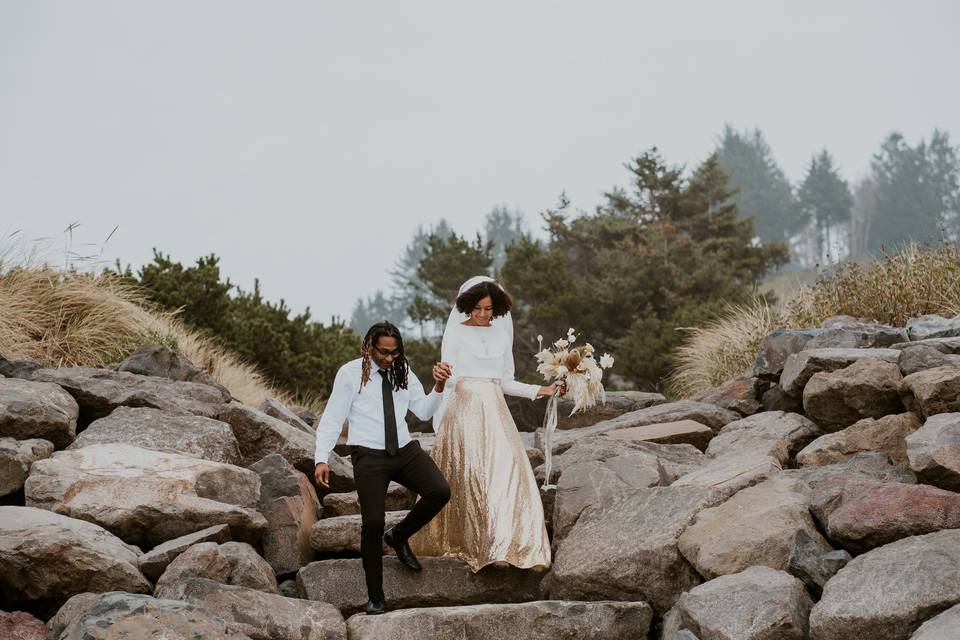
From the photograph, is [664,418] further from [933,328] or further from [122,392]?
[122,392]

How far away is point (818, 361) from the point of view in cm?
815

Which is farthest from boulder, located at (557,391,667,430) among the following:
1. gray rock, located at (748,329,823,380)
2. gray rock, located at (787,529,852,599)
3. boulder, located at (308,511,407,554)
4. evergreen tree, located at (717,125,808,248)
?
evergreen tree, located at (717,125,808,248)

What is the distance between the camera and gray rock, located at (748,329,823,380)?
9.21 meters

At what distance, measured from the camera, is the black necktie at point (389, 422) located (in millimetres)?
5980

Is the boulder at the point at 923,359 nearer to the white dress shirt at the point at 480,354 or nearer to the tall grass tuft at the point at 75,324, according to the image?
the white dress shirt at the point at 480,354

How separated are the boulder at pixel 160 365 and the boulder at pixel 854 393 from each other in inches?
231

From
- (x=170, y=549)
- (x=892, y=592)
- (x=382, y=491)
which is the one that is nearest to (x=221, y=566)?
(x=170, y=549)

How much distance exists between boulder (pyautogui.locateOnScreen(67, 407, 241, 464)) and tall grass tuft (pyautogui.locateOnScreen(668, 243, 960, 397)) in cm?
640

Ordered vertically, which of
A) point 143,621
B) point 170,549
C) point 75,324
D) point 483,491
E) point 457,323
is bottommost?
point 143,621

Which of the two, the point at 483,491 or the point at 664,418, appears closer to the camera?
the point at 483,491

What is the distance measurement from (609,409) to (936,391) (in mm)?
4324

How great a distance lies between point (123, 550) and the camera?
590 cm

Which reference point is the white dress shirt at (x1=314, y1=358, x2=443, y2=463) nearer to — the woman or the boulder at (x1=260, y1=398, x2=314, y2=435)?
the woman

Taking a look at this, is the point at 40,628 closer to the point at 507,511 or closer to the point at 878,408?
the point at 507,511
